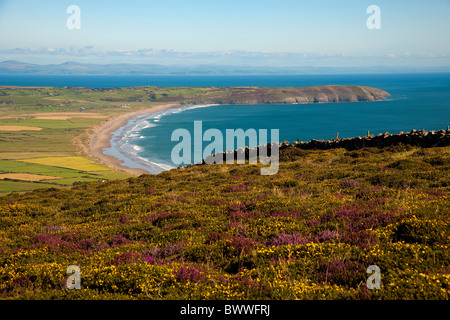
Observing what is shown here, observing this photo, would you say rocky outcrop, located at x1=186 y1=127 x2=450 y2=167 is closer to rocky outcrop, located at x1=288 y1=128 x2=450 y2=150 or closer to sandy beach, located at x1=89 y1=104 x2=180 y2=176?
rocky outcrop, located at x1=288 y1=128 x2=450 y2=150

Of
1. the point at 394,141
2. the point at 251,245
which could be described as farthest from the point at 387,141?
the point at 251,245

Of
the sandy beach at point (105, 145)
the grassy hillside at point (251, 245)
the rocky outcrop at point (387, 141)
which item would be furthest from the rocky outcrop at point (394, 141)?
the sandy beach at point (105, 145)

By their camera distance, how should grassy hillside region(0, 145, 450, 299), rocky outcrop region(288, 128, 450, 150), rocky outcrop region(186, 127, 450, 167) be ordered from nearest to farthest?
grassy hillside region(0, 145, 450, 299), rocky outcrop region(288, 128, 450, 150), rocky outcrop region(186, 127, 450, 167)

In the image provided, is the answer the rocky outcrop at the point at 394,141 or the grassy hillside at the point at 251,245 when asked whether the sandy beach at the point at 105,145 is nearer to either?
the rocky outcrop at the point at 394,141

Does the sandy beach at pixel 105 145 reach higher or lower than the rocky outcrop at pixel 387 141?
lower

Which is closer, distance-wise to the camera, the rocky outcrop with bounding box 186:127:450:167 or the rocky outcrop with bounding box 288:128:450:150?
the rocky outcrop with bounding box 288:128:450:150

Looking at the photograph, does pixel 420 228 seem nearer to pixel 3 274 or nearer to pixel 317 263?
pixel 317 263

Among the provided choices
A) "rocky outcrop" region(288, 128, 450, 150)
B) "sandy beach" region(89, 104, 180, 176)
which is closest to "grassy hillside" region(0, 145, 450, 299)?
"rocky outcrop" region(288, 128, 450, 150)
